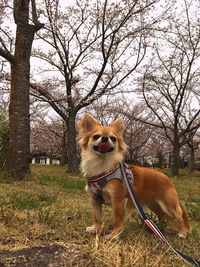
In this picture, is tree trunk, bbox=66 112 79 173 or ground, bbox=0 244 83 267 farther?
Answer: tree trunk, bbox=66 112 79 173

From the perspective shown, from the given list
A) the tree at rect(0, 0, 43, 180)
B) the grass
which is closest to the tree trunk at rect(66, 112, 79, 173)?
the tree at rect(0, 0, 43, 180)

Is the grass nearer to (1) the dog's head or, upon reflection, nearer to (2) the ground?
(2) the ground

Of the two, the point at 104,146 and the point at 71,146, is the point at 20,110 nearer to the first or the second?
the point at 104,146

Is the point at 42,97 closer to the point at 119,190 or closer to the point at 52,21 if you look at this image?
the point at 52,21

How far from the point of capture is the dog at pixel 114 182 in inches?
162

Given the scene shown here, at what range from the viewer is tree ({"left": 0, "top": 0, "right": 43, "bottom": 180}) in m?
10.4

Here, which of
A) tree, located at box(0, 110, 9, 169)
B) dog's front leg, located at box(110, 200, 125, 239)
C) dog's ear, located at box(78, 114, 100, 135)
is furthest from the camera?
tree, located at box(0, 110, 9, 169)

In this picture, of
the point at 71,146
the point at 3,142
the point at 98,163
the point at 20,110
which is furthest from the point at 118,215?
the point at 71,146

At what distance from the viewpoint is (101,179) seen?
4141 millimetres

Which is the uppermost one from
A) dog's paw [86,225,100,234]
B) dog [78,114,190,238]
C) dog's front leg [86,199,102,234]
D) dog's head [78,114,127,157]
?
dog's head [78,114,127,157]

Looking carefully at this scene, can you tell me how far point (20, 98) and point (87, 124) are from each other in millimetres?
6545

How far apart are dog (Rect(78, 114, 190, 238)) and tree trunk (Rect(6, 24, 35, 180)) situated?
6.30 m

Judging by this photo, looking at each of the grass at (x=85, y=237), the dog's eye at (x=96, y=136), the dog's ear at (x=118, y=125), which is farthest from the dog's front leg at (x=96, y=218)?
the dog's ear at (x=118, y=125)

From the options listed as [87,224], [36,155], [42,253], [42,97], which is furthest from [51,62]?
[36,155]
